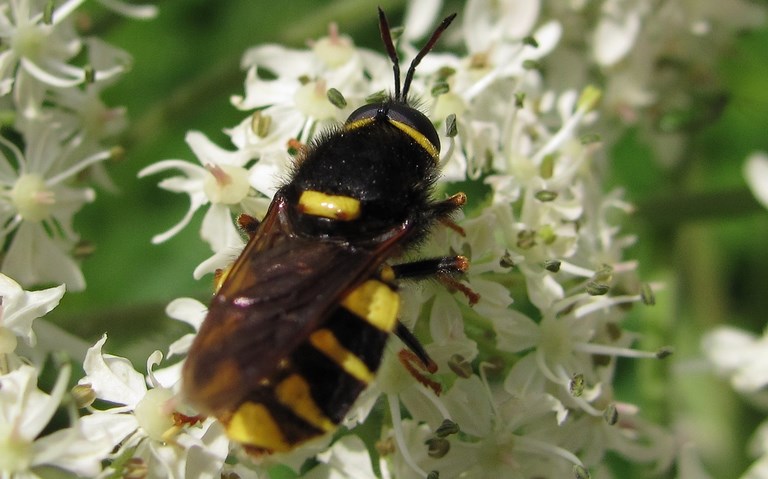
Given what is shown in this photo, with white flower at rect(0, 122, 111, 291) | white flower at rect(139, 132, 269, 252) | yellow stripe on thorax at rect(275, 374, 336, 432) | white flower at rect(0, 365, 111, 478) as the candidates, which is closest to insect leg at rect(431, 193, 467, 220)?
white flower at rect(139, 132, 269, 252)

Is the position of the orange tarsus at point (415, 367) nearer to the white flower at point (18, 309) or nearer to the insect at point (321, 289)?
the insect at point (321, 289)

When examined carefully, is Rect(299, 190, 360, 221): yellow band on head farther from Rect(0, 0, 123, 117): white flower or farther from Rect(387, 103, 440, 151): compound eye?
Rect(0, 0, 123, 117): white flower

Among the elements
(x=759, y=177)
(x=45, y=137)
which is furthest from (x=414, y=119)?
(x=759, y=177)

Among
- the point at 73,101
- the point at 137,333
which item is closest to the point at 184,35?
the point at 73,101

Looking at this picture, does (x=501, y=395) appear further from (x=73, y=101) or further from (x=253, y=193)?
(x=73, y=101)

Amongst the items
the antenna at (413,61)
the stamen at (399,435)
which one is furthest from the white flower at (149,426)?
the antenna at (413,61)
